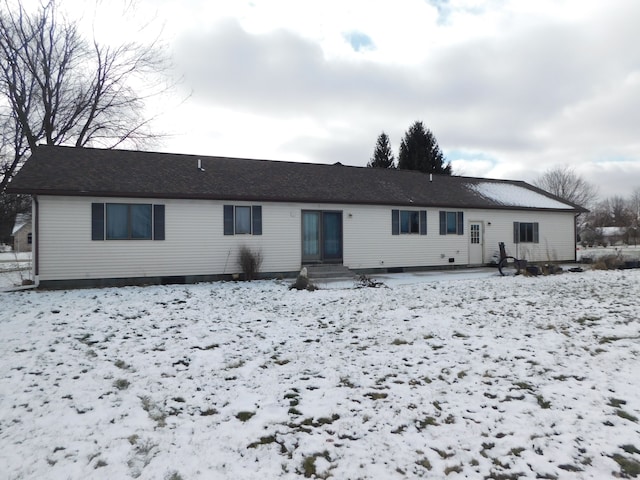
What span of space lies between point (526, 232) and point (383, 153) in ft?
63.4

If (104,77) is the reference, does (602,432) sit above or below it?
below

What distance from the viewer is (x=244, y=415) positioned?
3.80m

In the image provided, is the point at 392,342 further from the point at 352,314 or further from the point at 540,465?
the point at 540,465

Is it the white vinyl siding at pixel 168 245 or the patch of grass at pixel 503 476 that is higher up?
the white vinyl siding at pixel 168 245

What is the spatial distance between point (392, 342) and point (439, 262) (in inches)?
442

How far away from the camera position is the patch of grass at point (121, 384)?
436 centimetres

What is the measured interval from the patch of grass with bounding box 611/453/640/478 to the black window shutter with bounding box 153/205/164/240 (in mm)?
11897

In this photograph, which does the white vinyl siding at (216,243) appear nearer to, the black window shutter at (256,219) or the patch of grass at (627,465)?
the black window shutter at (256,219)

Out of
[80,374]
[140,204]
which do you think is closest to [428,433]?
[80,374]

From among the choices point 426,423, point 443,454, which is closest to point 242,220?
point 426,423

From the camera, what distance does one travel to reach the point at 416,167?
32.5 m

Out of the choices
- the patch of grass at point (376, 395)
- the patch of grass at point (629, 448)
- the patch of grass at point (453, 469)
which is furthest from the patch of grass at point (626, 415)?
the patch of grass at point (376, 395)

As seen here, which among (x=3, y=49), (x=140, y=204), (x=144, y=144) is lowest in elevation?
(x=140, y=204)

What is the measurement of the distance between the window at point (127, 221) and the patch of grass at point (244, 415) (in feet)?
31.5
